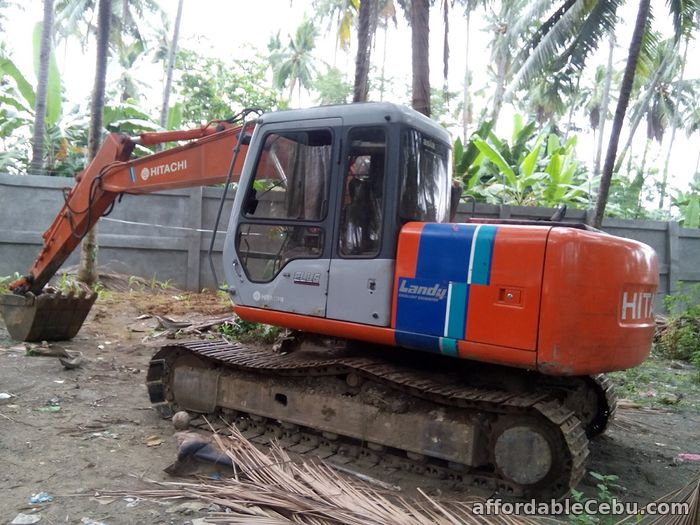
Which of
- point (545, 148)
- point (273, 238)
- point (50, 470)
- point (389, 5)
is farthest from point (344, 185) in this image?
point (389, 5)

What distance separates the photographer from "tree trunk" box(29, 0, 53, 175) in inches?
510

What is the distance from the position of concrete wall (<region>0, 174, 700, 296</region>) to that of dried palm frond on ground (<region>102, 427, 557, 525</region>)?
7688 mm

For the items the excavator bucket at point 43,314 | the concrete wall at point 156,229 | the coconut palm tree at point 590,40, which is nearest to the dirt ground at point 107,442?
the excavator bucket at point 43,314

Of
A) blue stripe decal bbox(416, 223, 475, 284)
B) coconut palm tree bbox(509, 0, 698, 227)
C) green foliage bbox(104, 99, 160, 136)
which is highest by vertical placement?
coconut palm tree bbox(509, 0, 698, 227)

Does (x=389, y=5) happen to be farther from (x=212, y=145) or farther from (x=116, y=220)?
(x=212, y=145)

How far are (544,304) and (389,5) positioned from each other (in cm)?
1663

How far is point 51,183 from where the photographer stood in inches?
430

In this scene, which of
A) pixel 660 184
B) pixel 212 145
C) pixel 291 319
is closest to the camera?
pixel 291 319

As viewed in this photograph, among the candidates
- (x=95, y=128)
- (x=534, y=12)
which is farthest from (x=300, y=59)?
(x=95, y=128)

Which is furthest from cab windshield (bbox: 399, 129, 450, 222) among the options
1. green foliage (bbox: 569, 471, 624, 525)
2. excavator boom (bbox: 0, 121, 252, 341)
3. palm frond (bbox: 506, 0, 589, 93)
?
palm frond (bbox: 506, 0, 589, 93)

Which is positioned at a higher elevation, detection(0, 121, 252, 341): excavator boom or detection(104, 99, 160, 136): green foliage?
detection(104, 99, 160, 136): green foliage

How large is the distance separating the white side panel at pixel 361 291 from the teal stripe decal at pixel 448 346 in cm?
38

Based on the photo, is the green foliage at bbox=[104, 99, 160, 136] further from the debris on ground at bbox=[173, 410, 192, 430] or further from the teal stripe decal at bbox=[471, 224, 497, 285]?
the teal stripe decal at bbox=[471, 224, 497, 285]

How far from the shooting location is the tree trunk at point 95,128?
9.78 m
